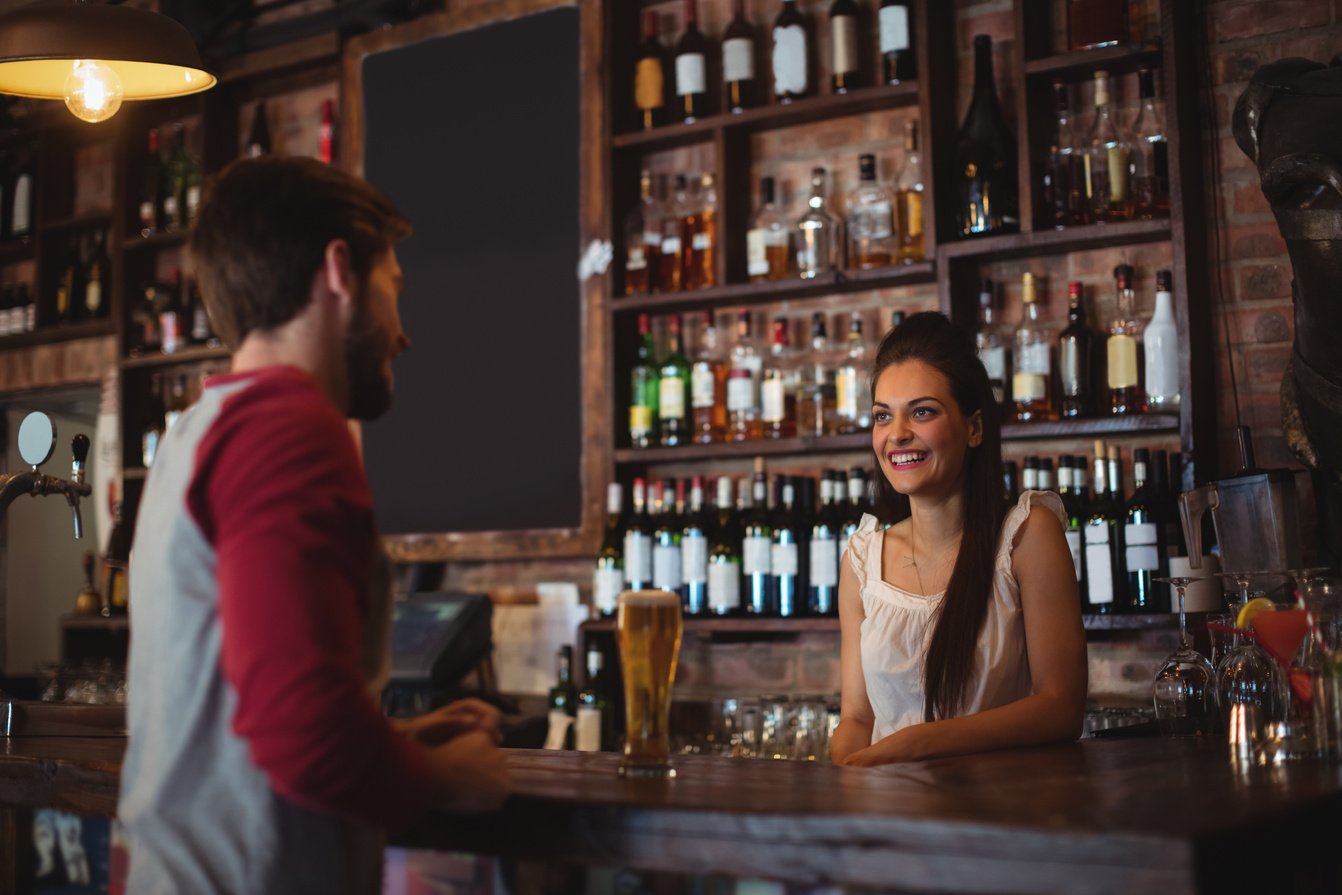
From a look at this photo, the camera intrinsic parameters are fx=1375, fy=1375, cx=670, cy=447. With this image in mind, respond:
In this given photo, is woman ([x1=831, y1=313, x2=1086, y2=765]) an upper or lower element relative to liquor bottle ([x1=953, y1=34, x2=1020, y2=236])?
lower

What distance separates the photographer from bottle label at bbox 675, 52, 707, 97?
11.5ft

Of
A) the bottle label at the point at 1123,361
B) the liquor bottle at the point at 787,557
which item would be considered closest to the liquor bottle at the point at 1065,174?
the bottle label at the point at 1123,361

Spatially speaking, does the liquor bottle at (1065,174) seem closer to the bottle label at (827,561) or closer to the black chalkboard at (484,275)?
the bottle label at (827,561)

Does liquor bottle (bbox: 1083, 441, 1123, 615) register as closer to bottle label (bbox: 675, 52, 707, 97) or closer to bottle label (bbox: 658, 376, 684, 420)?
bottle label (bbox: 658, 376, 684, 420)

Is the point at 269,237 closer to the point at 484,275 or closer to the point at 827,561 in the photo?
the point at 827,561

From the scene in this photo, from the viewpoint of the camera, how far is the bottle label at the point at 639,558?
11.1ft

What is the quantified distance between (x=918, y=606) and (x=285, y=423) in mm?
1406

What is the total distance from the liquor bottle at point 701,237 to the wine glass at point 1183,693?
170 centimetres

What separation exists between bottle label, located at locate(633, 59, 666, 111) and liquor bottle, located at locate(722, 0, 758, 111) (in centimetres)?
19

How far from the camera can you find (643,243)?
11.9ft

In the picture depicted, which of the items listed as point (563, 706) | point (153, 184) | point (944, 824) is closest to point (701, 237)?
point (563, 706)

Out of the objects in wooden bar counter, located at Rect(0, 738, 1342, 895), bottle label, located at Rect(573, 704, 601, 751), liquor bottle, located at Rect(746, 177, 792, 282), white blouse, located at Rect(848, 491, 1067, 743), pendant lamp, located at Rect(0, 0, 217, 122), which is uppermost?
pendant lamp, located at Rect(0, 0, 217, 122)

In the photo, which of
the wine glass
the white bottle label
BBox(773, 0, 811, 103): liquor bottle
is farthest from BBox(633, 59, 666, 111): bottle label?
the wine glass

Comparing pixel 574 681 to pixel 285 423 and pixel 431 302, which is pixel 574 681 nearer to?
pixel 431 302
